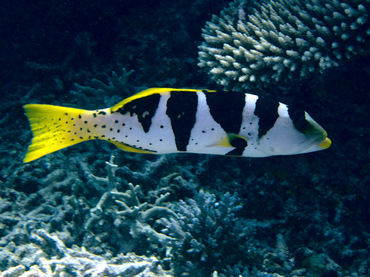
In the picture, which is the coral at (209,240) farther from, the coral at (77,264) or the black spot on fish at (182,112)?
the black spot on fish at (182,112)

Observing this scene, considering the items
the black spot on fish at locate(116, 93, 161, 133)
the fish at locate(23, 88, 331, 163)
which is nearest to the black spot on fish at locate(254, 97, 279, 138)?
the fish at locate(23, 88, 331, 163)

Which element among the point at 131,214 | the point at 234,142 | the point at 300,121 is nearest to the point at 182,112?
the point at 234,142

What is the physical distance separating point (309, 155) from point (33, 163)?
3.67m

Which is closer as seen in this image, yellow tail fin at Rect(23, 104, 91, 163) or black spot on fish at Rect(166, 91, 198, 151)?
black spot on fish at Rect(166, 91, 198, 151)

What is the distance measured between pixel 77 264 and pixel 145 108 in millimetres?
1655

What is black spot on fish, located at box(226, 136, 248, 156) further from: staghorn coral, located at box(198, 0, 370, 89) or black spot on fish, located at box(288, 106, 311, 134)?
staghorn coral, located at box(198, 0, 370, 89)

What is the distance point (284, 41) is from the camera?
11.9 feet

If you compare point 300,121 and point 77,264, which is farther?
point 77,264

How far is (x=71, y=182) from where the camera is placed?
3.96 meters

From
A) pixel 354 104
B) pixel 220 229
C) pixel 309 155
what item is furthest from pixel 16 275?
pixel 354 104

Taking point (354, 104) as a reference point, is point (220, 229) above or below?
below

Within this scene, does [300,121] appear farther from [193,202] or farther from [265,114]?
[193,202]

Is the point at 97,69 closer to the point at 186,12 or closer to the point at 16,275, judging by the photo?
the point at 186,12

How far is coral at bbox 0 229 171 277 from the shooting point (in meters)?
2.75
